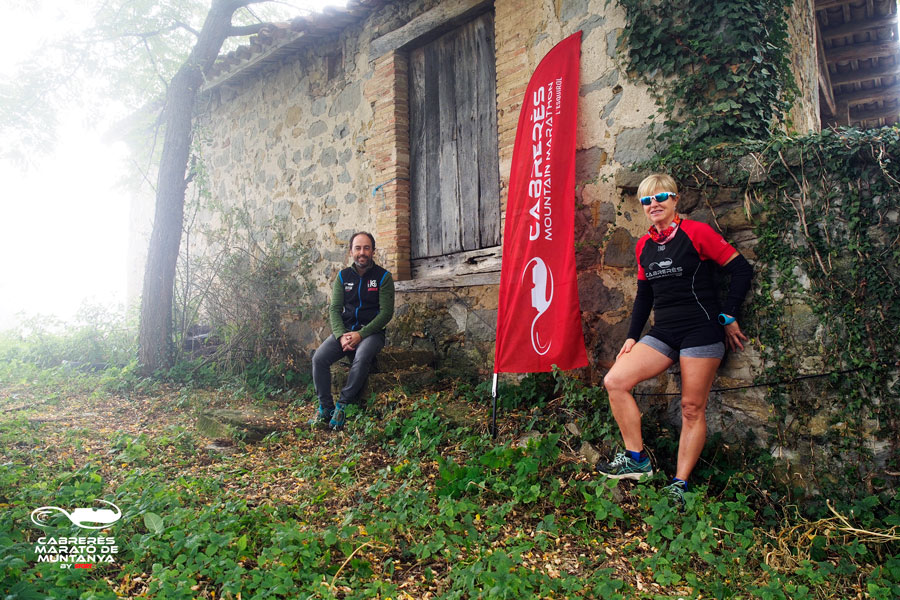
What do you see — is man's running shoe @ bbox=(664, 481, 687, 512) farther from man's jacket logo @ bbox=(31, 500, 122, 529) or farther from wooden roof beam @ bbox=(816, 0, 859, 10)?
wooden roof beam @ bbox=(816, 0, 859, 10)

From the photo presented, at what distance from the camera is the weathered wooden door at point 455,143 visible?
4.97m

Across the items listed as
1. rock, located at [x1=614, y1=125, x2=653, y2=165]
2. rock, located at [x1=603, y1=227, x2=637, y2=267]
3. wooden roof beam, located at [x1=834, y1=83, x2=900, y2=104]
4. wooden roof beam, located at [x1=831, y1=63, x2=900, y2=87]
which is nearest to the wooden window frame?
rock, located at [x1=603, y1=227, x2=637, y2=267]

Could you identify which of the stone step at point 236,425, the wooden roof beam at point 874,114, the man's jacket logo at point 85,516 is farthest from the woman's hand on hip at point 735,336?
the wooden roof beam at point 874,114

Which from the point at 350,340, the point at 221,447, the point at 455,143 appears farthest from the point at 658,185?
the point at 221,447

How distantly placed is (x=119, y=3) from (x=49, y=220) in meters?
11.7

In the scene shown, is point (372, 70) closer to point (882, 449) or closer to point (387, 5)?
point (387, 5)

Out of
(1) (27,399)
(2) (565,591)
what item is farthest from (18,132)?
(2) (565,591)

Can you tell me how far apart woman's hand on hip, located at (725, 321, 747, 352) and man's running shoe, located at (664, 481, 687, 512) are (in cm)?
82

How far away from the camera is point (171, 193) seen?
700 centimetres

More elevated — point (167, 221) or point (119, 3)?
point (119, 3)

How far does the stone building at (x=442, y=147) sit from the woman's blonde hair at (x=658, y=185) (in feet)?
1.06

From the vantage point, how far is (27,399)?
5723 mm

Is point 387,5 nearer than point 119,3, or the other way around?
point 387,5

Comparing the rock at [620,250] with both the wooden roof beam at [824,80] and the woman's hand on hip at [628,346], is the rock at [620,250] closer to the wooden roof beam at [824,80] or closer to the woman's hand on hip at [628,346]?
the woman's hand on hip at [628,346]
